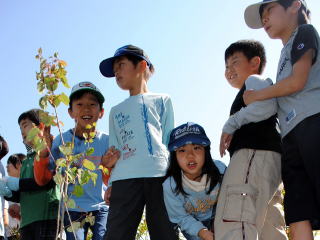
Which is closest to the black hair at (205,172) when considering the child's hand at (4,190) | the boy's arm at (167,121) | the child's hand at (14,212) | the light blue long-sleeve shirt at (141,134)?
the light blue long-sleeve shirt at (141,134)

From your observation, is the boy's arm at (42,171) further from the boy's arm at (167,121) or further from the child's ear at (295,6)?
the child's ear at (295,6)

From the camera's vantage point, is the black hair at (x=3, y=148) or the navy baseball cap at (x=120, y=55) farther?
the black hair at (x=3, y=148)

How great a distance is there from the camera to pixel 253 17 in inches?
119

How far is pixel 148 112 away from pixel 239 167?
3.63 feet

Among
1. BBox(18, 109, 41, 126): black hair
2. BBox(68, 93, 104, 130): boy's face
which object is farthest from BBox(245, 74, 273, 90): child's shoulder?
BBox(18, 109, 41, 126): black hair

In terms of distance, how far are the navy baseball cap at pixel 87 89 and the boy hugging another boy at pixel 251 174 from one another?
1.64 meters

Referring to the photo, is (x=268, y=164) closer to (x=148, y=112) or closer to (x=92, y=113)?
(x=148, y=112)

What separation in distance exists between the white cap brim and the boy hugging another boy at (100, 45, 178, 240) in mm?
952

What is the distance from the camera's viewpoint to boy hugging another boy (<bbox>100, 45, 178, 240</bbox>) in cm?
307

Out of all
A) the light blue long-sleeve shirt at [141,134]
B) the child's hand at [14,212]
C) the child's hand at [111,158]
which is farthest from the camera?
the child's hand at [14,212]

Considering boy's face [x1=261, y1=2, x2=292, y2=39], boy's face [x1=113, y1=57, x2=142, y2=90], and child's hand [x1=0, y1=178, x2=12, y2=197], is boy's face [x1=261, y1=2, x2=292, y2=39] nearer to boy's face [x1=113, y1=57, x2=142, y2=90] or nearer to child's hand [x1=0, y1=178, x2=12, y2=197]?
boy's face [x1=113, y1=57, x2=142, y2=90]

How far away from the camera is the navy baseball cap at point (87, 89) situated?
3.91m

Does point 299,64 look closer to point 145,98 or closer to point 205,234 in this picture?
point 205,234

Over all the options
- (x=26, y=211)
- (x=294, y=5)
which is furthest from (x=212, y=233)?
(x=26, y=211)
